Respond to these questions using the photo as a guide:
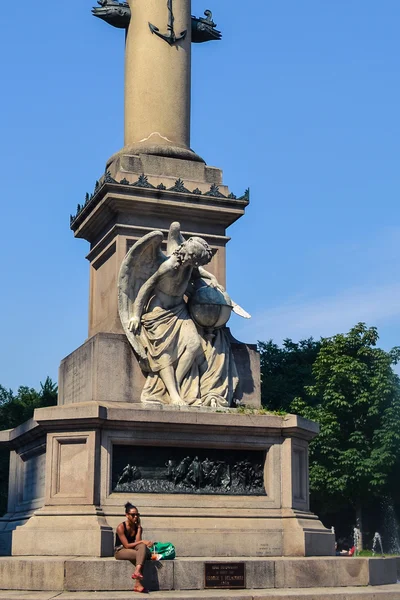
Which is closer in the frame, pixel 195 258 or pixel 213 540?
pixel 213 540

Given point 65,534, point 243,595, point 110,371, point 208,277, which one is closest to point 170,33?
point 208,277

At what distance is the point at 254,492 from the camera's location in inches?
639

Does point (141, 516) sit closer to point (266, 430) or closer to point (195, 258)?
point (266, 430)

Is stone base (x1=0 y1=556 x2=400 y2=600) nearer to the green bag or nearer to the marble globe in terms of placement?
the green bag

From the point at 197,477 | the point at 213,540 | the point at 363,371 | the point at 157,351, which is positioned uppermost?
the point at 363,371

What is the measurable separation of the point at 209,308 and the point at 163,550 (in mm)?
Result: 4576

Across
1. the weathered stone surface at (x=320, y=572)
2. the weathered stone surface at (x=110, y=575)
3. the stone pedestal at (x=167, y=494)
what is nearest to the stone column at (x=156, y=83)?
the stone pedestal at (x=167, y=494)

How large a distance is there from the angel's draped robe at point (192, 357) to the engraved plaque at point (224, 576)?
3.13 meters

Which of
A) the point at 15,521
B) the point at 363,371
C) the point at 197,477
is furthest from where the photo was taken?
the point at 363,371

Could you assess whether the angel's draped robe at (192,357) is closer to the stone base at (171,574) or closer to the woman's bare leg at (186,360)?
the woman's bare leg at (186,360)

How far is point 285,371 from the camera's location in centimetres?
5197

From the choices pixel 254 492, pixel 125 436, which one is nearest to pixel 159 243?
pixel 125 436

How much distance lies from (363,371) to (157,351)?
87.1 feet

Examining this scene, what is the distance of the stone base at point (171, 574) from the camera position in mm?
13242
